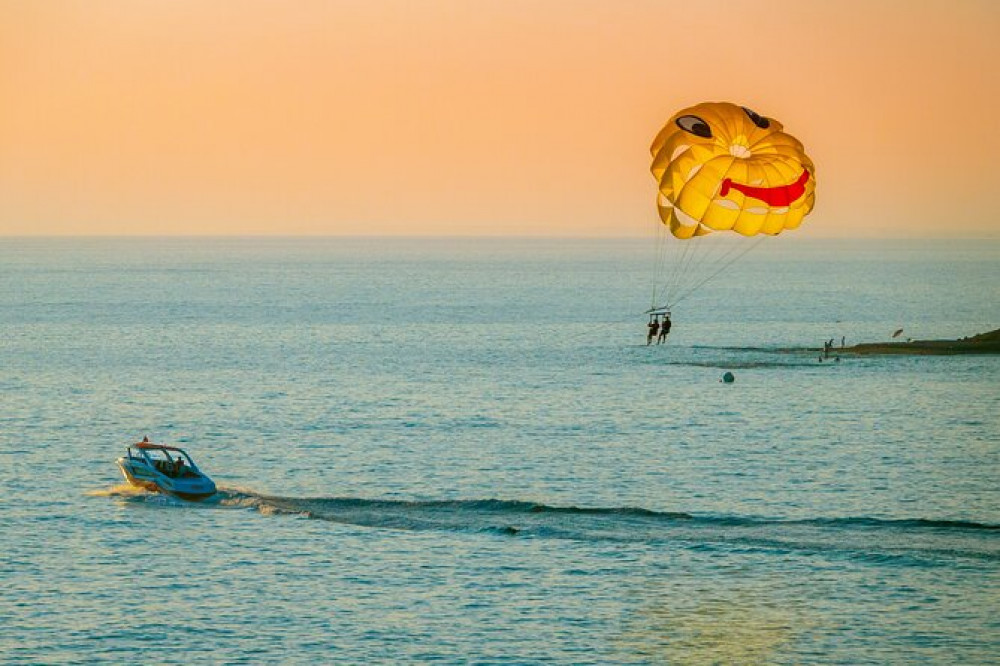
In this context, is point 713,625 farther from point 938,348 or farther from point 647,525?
point 938,348

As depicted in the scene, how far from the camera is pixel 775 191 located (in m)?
77.7

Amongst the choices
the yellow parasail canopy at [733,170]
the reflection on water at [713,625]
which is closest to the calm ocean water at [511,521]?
the reflection on water at [713,625]

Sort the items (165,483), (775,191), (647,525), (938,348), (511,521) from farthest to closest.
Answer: (938,348), (775,191), (165,483), (511,521), (647,525)

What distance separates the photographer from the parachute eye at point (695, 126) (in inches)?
3029

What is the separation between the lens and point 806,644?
4906 centimetres

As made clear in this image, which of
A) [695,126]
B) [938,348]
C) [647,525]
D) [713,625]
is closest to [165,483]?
[647,525]

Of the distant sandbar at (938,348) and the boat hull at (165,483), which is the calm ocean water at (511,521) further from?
the distant sandbar at (938,348)

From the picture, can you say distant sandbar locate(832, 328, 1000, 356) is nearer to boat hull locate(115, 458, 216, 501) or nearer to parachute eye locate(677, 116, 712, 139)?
parachute eye locate(677, 116, 712, 139)

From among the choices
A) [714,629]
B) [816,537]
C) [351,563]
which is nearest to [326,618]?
[351,563]

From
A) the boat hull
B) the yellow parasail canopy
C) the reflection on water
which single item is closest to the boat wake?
the boat hull

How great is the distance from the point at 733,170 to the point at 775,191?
2418 mm

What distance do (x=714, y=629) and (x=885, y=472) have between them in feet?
104

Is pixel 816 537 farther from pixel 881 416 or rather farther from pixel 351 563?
pixel 881 416

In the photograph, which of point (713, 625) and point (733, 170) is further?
point (733, 170)
